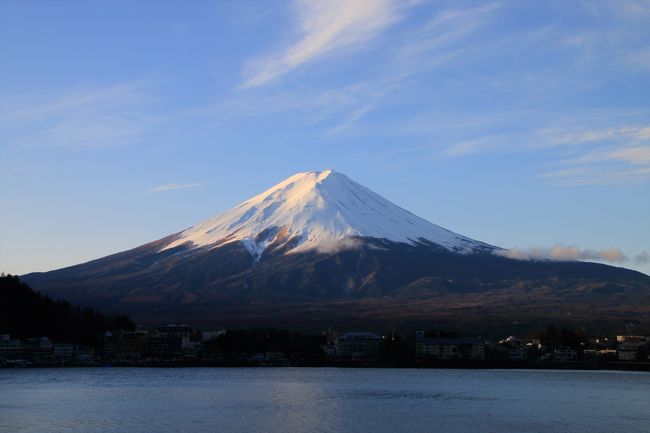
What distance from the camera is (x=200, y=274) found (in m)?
130

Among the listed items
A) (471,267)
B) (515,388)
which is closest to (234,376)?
(515,388)

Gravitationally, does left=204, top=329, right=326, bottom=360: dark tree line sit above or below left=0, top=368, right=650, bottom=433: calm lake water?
above

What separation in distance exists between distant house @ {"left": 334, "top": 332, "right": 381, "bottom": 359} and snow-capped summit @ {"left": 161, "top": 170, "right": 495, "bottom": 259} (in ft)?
193

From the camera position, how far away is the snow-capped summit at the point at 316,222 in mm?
144125

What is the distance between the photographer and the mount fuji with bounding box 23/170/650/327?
109500 mm

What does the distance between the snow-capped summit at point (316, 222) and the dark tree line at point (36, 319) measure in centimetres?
5832

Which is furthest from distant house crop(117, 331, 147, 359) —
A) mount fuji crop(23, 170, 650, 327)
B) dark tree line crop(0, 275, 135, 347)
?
mount fuji crop(23, 170, 650, 327)

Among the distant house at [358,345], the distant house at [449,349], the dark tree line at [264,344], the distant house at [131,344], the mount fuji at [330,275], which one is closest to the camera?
the distant house at [449,349]

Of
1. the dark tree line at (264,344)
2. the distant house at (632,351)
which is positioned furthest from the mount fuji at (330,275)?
the distant house at (632,351)

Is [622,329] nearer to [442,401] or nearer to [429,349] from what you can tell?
[429,349]

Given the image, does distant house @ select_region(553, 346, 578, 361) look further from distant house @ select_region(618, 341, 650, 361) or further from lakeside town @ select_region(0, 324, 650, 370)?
distant house @ select_region(618, 341, 650, 361)

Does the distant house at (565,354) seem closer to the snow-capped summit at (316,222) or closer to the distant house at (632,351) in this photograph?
the distant house at (632,351)

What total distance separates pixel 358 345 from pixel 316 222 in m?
69.6

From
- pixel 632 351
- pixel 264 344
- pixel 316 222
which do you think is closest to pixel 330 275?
pixel 316 222
